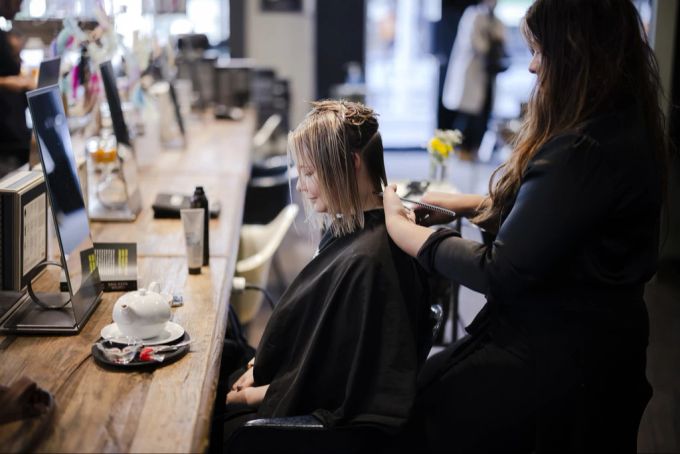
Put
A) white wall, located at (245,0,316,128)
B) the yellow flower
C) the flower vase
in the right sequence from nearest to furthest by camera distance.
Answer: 1. the yellow flower
2. the flower vase
3. white wall, located at (245,0,316,128)

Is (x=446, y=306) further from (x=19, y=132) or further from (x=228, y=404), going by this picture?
(x=19, y=132)

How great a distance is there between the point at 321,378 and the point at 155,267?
0.77 m

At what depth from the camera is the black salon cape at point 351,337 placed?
6.18 ft

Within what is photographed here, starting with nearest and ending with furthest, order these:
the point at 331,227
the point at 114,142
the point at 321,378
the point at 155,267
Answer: the point at 321,378, the point at 331,227, the point at 155,267, the point at 114,142

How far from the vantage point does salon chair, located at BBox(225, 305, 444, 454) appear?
1834 mm

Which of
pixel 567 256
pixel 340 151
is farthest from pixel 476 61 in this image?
pixel 567 256

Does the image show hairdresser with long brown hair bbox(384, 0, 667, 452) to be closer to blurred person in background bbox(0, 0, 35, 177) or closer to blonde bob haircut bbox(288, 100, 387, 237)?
blonde bob haircut bbox(288, 100, 387, 237)

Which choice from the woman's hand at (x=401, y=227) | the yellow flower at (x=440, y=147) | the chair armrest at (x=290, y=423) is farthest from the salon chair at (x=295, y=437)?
the yellow flower at (x=440, y=147)

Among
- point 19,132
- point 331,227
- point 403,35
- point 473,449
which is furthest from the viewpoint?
point 403,35

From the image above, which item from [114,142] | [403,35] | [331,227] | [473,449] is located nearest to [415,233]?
[331,227]

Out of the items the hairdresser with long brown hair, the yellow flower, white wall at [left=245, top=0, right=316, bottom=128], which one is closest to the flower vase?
the yellow flower

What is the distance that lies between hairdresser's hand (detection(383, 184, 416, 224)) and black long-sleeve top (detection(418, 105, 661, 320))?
0.18 m

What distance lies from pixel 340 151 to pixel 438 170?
159 cm

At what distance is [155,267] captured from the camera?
2.52 metres
